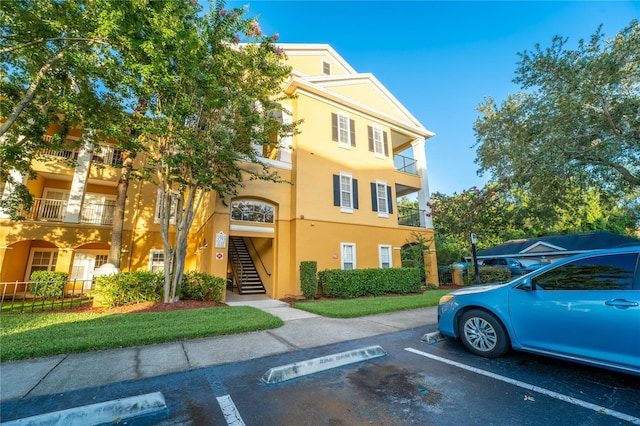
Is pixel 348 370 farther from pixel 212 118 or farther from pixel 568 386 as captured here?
pixel 212 118

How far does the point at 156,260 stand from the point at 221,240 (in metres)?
6.41

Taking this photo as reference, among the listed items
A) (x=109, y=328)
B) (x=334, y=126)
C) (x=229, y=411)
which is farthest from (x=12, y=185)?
(x=229, y=411)

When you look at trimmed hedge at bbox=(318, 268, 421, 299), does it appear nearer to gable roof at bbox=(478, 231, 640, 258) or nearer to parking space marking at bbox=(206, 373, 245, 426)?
parking space marking at bbox=(206, 373, 245, 426)

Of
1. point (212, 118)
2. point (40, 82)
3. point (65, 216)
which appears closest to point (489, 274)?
point (212, 118)

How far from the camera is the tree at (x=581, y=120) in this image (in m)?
9.06

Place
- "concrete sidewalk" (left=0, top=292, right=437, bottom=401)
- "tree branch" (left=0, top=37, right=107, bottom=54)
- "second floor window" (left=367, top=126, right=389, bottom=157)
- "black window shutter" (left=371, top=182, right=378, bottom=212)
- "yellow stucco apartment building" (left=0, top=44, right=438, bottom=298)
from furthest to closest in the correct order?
1. "second floor window" (left=367, top=126, right=389, bottom=157)
2. "black window shutter" (left=371, top=182, right=378, bottom=212)
3. "yellow stucco apartment building" (left=0, top=44, right=438, bottom=298)
4. "tree branch" (left=0, top=37, right=107, bottom=54)
5. "concrete sidewalk" (left=0, top=292, right=437, bottom=401)

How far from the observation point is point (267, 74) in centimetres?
937

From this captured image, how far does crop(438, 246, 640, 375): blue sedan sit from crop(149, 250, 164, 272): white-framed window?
48.5ft

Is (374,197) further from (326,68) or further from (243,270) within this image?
(326,68)

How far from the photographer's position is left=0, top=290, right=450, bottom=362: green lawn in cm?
434

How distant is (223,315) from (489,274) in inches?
548

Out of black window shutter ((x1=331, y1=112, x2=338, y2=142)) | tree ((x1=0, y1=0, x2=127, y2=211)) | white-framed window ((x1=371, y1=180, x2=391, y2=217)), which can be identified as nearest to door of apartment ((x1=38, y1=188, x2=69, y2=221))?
tree ((x1=0, y1=0, x2=127, y2=211))

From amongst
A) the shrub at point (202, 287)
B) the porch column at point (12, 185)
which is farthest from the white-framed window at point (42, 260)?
the shrub at point (202, 287)

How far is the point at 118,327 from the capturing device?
550 cm
